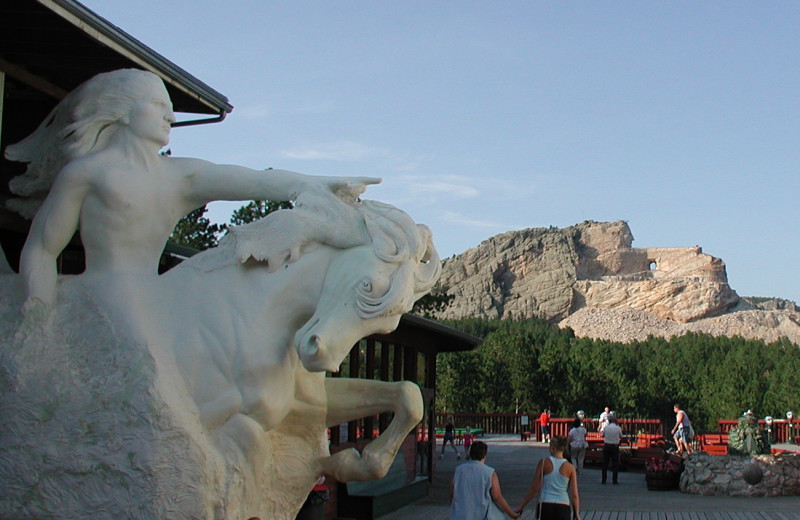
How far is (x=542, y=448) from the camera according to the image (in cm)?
3766

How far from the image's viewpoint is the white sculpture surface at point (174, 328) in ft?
A: 14.4

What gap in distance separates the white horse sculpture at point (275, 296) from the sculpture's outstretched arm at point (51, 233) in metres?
0.52

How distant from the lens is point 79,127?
494 centimetres

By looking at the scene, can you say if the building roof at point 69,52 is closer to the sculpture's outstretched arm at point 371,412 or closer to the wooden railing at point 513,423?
the sculpture's outstretched arm at point 371,412

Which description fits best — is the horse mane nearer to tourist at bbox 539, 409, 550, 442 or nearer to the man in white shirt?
the man in white shirt

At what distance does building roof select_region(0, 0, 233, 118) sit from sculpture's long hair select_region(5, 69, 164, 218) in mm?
571

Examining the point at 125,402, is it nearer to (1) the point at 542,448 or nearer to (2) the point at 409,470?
(2) the point at 409,470

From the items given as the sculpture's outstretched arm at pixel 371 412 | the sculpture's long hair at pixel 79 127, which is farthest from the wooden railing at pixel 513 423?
the sculpture's long hair at pixel 79 127

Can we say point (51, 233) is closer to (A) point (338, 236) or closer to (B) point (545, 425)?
(A) point (338, 236)

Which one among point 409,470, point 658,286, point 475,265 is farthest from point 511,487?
point 475,265

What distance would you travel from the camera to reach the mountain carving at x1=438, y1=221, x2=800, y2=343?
15388 centimetres

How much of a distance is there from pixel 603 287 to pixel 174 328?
168 metres

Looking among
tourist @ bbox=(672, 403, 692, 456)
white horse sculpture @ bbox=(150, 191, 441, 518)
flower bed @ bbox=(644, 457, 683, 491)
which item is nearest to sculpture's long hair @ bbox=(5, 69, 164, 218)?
white horse sculpture @ bbox=(150, 191, 441, 518)

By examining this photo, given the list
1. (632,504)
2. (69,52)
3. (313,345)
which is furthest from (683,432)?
(313,345)
